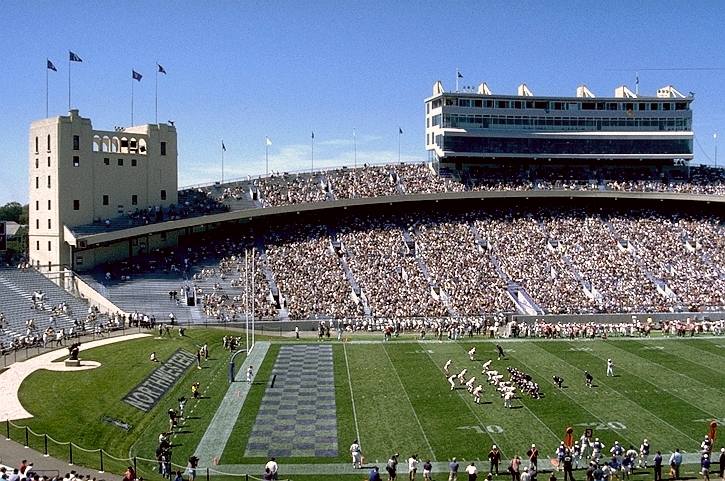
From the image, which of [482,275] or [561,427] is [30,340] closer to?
[561,427]

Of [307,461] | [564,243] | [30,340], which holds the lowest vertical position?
[307,461]

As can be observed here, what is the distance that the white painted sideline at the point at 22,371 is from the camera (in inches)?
1129

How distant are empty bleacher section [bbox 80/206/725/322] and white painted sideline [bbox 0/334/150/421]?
41.1 feet

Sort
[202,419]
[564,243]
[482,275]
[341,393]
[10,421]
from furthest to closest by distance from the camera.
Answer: [564,243]
[482,275]
[341,393]
[202,419]
[10,421]

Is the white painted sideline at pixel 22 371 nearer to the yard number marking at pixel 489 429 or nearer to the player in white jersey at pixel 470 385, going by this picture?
the yard number marking at pixel 489 429

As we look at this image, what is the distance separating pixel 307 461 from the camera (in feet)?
83.0

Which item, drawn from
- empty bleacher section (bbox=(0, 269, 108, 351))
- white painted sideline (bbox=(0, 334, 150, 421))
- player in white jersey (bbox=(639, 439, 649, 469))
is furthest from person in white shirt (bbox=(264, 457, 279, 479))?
empty bleacher section (bbox=(0, 269, 108, 351))

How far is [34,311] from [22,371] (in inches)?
493

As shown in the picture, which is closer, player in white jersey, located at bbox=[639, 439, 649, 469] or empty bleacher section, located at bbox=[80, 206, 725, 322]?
player in white jersey, located at bbox=[639, 439, 649, 469]

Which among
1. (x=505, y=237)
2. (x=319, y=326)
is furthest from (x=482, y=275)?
(x=319, y=326)

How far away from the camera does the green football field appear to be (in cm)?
2688

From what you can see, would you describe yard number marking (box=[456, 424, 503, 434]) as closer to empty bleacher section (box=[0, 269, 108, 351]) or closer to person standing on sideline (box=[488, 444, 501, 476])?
person standing on sideline (box=[488, 444, 501, 476])

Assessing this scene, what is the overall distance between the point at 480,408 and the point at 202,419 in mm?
10429

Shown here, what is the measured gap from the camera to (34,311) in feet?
153
